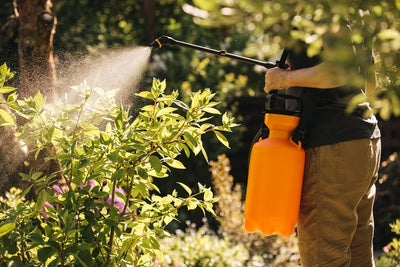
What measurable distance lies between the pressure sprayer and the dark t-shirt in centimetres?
5

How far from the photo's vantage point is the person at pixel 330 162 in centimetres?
182

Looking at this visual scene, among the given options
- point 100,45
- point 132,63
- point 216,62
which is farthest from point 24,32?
point 100,45

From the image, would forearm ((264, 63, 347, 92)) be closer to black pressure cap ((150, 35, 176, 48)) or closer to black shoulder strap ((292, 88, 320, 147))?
black shoulder strap ((292, 88, 320, 147))

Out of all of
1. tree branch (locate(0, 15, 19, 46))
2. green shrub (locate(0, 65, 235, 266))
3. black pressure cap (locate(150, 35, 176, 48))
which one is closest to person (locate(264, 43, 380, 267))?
green shrub (locate(0, 65, 235, 266))

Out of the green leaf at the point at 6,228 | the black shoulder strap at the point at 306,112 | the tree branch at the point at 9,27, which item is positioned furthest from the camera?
the tree branch at the point at 9,27

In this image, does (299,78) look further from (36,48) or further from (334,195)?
(36,48)

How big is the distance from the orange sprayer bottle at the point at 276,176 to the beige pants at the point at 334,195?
2.3 inches

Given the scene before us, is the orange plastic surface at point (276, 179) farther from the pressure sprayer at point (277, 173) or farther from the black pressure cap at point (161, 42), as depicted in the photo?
the black pressure cap at point (161, 42)

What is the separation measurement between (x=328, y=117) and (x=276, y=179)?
0.30 m

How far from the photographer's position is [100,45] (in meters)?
6.86

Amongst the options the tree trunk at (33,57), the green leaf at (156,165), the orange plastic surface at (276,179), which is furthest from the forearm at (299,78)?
the tree trunk at (33,57)

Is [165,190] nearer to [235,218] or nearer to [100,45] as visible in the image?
[235,218]

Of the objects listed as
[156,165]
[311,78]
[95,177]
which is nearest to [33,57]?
[95,177]

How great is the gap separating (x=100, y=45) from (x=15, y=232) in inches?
218
